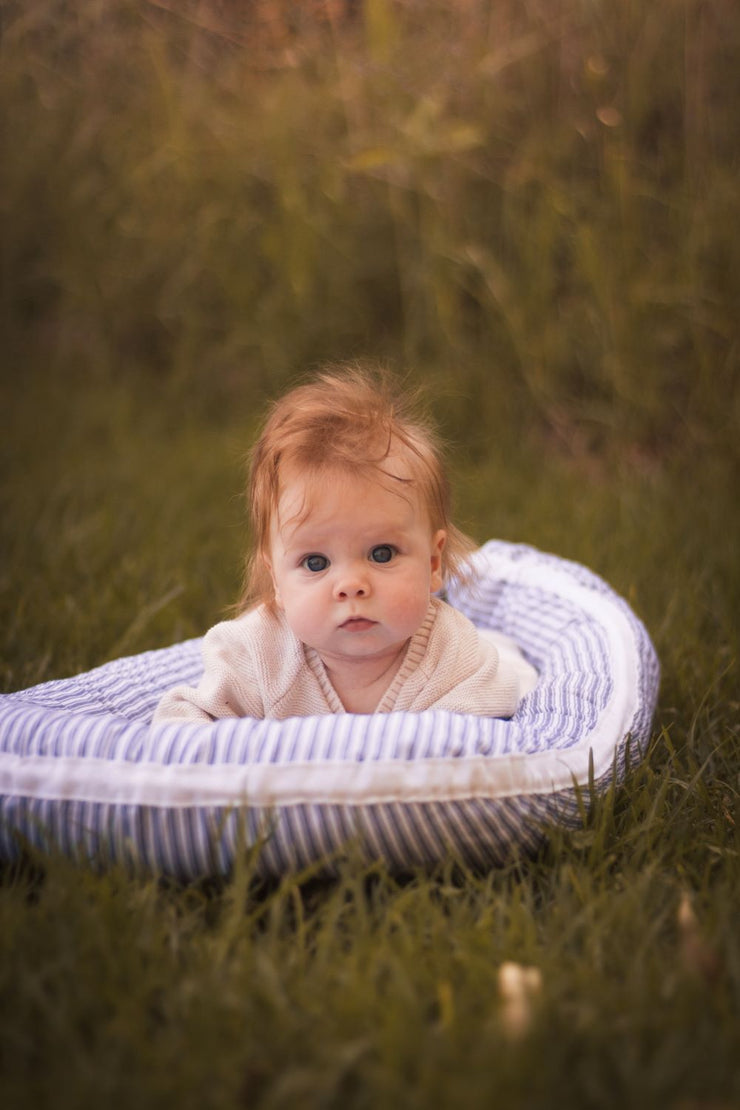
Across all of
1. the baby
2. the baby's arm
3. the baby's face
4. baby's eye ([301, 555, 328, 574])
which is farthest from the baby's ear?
the baby's arm

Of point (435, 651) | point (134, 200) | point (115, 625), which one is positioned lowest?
point (115, 625)

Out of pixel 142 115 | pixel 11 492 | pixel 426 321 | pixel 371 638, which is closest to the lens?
pixel 371 638

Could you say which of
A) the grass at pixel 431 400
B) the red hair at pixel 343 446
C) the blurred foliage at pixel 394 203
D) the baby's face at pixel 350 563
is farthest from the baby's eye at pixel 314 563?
the blurred foliage at pixel 394 203

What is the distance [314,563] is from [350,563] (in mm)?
68

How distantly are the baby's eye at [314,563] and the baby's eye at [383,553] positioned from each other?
82 millimetres

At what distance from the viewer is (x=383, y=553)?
1.92 metres

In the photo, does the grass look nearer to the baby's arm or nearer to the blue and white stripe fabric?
the blue and white stripe fabric

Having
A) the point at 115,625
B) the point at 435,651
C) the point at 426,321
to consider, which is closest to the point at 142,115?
the point at 426,321

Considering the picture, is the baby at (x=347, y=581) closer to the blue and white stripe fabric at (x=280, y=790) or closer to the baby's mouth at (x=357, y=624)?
the baby's mouth at (x=357, y=624)

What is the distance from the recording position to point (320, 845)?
5.23ft

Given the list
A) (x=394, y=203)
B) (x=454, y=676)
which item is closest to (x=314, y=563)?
(x=454, y=676)

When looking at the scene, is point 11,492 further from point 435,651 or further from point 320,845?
point 320,845

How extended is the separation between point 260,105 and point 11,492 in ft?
6.48

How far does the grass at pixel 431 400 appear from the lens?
4.19ft
